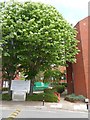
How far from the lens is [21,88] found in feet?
88.7

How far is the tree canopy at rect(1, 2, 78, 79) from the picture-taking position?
76.0 feet

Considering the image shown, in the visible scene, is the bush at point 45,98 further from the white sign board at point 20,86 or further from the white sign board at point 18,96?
the white sign board at point 20,86

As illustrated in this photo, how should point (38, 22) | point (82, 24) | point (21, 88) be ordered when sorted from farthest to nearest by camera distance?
point (82, 24)
point (21, 88)
point (38, 22)

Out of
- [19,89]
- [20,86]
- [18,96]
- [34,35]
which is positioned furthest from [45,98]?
[34,35]

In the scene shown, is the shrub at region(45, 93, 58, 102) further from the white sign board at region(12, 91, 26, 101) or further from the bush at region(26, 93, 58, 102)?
the white sign board at region(12, 91, 26, 101)

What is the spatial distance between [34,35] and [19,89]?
21.3 ft

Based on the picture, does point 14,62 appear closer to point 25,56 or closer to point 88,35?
point 25,56

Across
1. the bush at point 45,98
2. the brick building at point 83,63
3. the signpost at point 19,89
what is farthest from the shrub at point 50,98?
the brick building at point 83,63

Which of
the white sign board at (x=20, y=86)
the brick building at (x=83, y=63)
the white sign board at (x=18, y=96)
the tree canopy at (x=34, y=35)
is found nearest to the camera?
the tree canopy at (x=34, y=35)

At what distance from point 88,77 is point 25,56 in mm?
7260

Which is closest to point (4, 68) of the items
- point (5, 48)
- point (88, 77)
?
point (5, 48)

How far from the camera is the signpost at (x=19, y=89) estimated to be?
1036 inches

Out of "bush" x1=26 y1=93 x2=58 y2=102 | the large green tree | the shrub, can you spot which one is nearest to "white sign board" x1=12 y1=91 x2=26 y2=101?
"bush" x1=26 y1=93 x2=58 y2=102

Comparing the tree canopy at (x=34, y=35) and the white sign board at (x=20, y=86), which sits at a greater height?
the tree canopy at (x=34, y=35)
